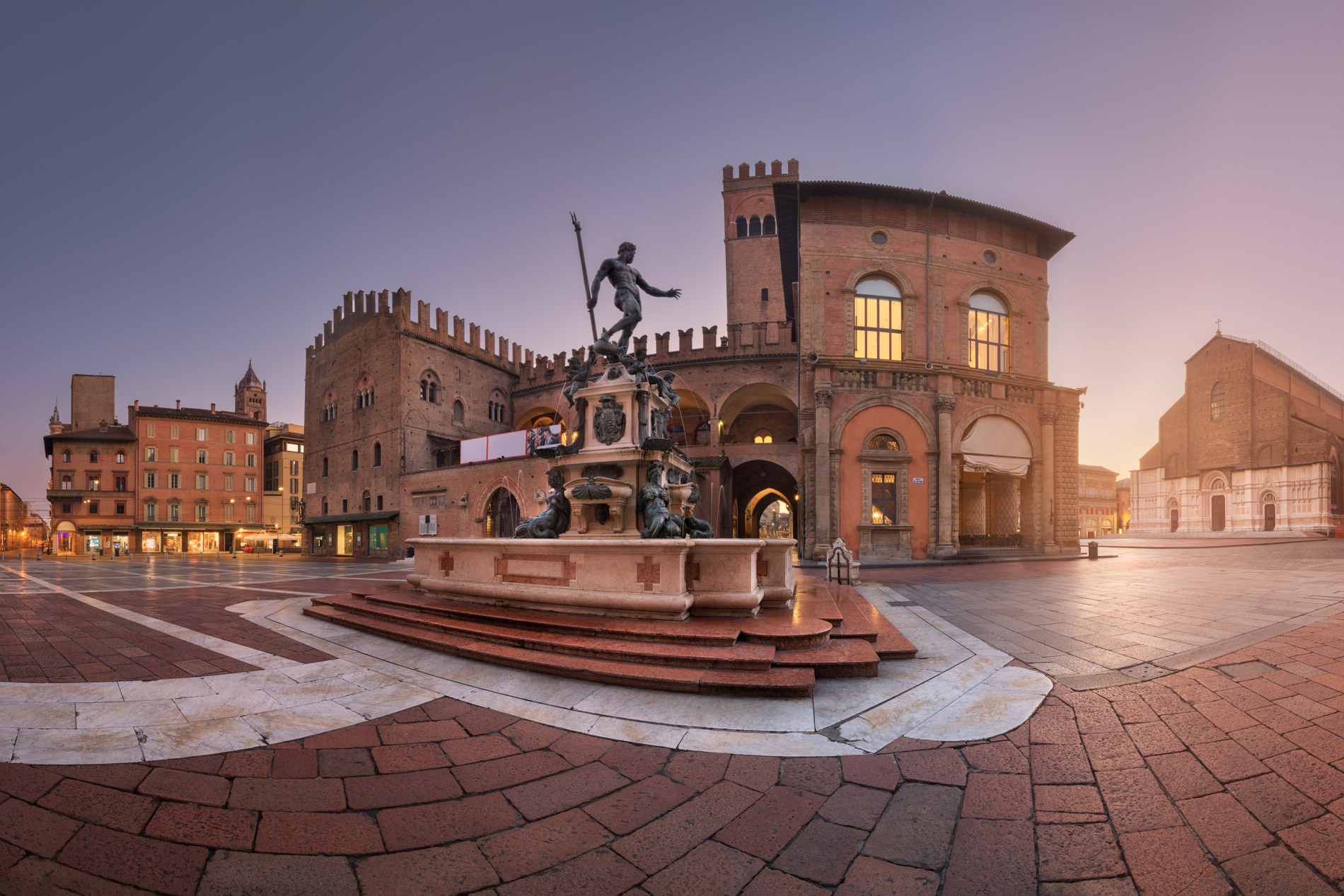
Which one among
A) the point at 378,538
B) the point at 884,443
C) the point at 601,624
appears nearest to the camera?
the point at 601,624

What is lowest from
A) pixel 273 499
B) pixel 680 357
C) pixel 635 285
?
pixel 273 499

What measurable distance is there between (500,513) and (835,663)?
24.8 meters

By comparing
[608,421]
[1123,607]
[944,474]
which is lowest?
[1123,607]

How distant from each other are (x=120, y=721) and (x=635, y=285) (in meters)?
7.85

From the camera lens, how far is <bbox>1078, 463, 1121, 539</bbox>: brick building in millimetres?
69062

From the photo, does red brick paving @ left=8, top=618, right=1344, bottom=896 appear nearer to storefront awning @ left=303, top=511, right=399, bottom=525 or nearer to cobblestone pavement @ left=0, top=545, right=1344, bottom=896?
cobblestone pavement @ left=0, top=545, right=1344, bottom=896

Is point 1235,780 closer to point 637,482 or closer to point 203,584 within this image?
point 637,482

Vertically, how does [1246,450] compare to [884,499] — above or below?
above

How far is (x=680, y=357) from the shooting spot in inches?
1062

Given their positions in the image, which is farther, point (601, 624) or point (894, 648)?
point (601, 624)

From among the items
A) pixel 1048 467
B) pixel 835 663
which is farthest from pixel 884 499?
pixel 835 663

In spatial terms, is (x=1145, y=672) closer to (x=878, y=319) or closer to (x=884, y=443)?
(x=884, y=443)

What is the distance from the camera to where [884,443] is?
19.6 meters

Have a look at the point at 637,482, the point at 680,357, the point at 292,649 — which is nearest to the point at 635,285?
the point at 637,482
